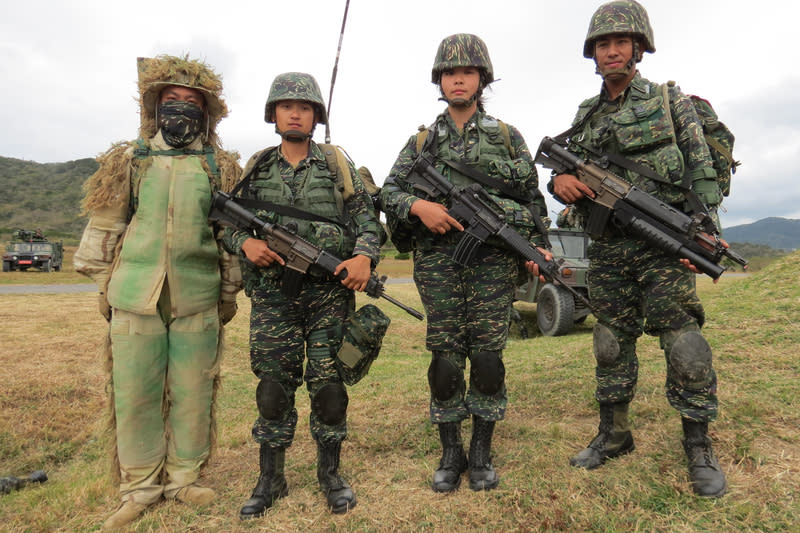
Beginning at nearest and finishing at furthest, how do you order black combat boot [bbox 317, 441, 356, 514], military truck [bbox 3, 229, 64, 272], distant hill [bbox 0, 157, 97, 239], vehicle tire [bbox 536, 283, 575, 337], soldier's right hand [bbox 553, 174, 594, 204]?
1. black combat boot [bbox 317, 441, 356, 514]
2. soldier's right hand [bbox 553, 174, 594, 204]
3. vehicle tire [bbox 536, 283, 575, 337]
4. military truck [bbox 3, 229, 64, 272]
5. distant hill [bbox 0, 157, 97, 239]

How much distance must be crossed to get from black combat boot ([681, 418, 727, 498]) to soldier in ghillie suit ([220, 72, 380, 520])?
1.96 meters

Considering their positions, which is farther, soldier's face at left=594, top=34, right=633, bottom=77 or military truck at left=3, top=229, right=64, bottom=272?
military truck at left=3, top=229, right=64, bottom=272

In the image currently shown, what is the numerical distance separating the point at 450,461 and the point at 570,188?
190 cm

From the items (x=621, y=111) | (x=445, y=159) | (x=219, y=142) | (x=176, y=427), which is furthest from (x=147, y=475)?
(x=621, y=111)

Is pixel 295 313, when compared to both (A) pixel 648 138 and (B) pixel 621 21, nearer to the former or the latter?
(A) pixel 648 138

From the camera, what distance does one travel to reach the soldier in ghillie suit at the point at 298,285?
2.91m

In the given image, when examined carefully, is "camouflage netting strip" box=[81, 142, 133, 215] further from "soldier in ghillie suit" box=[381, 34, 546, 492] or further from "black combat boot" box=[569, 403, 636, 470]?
"black combat boot" box=[569, 403, 636, 470]

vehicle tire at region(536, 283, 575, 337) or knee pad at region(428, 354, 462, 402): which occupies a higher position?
knee pad at region(428, 354, 462, 402)

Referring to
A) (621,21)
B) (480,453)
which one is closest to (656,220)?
(621,21)

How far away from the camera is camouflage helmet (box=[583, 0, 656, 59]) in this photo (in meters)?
2.90

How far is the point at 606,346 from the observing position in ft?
10.1

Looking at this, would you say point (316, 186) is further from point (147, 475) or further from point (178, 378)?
point (147, 475)

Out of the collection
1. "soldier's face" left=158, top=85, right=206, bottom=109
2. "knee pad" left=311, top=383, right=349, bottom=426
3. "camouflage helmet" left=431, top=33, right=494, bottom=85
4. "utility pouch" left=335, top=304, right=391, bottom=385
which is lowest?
"knee pad" left=311, top=383, right=349, bottom=426

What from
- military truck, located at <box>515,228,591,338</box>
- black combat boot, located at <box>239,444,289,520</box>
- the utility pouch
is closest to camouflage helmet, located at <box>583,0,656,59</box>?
the utility pouch
